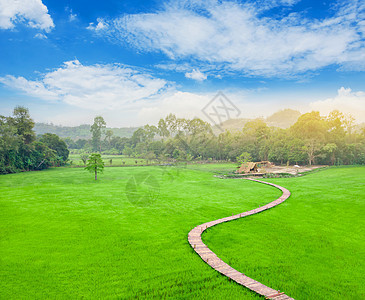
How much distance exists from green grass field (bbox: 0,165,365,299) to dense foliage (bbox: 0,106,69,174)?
77.2 ft

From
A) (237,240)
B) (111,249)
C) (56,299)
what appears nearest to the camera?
(56,299)

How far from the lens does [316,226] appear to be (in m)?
11.9

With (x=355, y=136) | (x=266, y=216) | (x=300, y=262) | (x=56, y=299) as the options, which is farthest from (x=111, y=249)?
(x=355, y=136)

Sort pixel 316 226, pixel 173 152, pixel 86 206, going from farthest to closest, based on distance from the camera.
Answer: pixel 173 152
pixel 86 206
pixel 316 226

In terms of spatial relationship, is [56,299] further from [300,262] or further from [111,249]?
[300,262]

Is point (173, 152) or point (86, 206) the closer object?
point (86, 206)

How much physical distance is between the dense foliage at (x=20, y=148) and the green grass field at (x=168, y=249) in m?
23.5

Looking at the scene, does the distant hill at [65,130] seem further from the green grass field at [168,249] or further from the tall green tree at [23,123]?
the green grass field at [168,249]

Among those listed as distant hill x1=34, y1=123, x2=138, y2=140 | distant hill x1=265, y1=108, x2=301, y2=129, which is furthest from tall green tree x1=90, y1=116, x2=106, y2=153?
distant hill x1=265, y1=108, x2=301, y2=129

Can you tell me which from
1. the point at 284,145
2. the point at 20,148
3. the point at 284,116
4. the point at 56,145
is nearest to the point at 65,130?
the point at 56,145

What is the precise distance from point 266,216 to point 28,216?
14252 mm

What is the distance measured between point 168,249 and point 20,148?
129 ft

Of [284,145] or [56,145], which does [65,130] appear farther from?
[284,145]

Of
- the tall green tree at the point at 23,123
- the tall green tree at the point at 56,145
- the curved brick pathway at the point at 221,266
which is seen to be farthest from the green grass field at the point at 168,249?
the tall green tree at the point at 56,145
